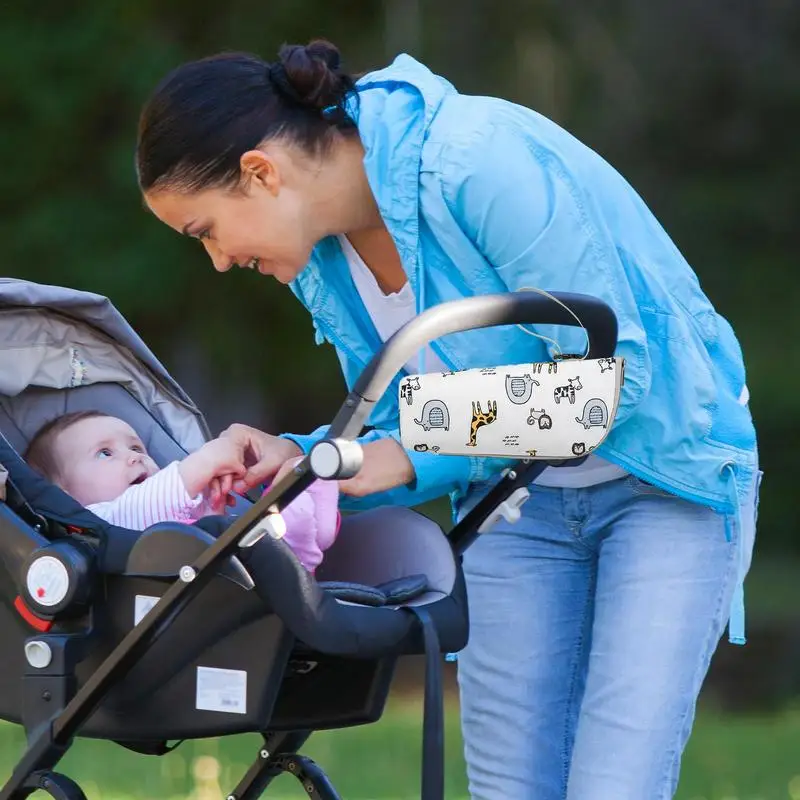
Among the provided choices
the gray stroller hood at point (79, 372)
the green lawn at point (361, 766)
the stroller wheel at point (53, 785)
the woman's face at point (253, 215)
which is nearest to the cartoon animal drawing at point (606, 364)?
the woman's face at point (253, 215)

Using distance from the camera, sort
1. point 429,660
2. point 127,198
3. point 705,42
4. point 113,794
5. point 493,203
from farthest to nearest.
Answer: point 705,42 < point 127,198 < point 113,794 < point 493,203 < point 429,660

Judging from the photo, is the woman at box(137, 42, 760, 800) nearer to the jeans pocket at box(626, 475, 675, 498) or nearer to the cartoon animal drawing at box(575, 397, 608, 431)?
the jeans pocket at box(626, 475, 675, 498)

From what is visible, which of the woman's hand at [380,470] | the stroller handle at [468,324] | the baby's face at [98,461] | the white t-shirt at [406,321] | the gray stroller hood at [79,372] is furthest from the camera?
the gray stroller hood at [79,372]

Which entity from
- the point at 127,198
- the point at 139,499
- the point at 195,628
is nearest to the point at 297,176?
the point at 139,499

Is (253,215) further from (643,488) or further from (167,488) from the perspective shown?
(643,488)

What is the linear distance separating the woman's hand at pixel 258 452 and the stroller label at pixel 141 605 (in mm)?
360

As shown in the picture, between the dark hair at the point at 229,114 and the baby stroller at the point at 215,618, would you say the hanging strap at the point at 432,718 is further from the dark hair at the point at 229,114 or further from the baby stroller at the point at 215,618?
the dark hair at the point at 229,114

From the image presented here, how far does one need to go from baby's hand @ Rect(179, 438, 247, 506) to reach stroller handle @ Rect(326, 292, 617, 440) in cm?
48

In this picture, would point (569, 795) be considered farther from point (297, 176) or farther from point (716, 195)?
point (716, 195)

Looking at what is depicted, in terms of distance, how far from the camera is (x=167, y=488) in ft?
8.18

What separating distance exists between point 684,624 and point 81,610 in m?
0.90

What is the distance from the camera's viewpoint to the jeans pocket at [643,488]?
2.54 m

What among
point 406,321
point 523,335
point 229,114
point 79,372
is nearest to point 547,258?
point 523,335

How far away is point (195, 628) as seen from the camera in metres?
2.20
